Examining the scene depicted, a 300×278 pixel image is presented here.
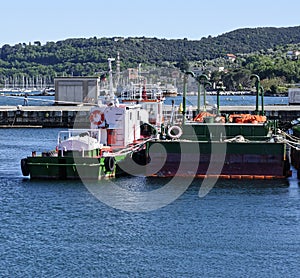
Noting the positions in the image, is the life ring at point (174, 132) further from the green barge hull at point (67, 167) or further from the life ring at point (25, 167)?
the life ring at point (25, 167)

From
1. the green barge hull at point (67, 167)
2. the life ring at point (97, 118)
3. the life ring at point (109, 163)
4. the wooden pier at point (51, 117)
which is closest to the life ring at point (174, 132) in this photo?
the life ring at point (97, 118)

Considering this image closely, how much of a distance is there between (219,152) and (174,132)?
10.4ft

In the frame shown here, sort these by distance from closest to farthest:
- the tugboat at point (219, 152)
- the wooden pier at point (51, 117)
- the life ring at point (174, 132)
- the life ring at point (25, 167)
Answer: the life ring at point (25, 167), the tugboat at point (219, 152), the life ring at point (174, 132), the wooden pier at point (51, 117)

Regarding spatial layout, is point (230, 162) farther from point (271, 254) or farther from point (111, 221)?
point (271, 254)

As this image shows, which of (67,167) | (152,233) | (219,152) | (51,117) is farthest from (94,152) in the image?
(51,117)

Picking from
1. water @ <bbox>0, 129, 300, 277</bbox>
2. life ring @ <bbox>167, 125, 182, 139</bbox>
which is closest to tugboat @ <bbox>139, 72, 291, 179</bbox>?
life ring @ <bbox>167, 125, 182, 139</bbox>

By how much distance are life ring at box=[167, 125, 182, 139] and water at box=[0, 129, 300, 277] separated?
3.42 meters

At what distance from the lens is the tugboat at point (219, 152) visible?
4834 centimetres

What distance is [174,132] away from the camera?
50.1 meters

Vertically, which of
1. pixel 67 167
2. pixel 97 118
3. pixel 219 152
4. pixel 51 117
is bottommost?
pixel 51 117

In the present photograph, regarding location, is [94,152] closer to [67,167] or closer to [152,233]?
[67,167]

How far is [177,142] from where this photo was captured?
48.7m

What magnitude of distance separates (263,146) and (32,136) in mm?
36931

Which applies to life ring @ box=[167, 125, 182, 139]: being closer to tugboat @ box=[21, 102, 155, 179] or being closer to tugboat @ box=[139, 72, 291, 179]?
tugboat @ box=[139, 72, 291, 179]
